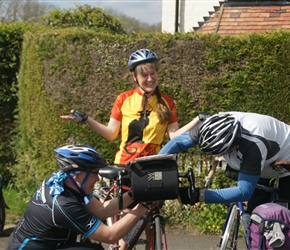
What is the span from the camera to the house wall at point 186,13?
16.1 meters

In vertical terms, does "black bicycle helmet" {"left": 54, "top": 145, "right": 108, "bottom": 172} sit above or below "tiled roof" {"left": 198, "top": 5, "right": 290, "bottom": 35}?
below

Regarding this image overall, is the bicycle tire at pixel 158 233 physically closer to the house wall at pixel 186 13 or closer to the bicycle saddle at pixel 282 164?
the bicycle saddle at pixel 282 164

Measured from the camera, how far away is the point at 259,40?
7684 mm

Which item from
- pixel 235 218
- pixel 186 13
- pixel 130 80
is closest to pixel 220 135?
pixel 235 218

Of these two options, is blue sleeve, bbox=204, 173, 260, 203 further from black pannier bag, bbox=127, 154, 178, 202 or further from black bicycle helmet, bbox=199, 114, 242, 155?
black pannier bag, bbox=127, 154, 178, 202

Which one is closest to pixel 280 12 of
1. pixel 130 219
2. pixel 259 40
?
pixel 259 40

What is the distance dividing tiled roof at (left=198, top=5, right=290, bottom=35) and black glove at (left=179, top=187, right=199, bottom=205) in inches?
331

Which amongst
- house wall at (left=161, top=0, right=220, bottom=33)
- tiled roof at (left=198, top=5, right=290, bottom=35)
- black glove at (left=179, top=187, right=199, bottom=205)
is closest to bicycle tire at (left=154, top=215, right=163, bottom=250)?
black glove at (left=179, top=187, right=199, bottom=205)

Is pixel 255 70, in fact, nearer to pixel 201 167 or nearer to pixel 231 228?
pixel 201 167

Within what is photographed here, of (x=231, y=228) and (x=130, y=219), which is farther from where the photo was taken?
(x=231, y=228)

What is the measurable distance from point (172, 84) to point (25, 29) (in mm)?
3065

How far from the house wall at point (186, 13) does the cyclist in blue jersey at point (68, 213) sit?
12093 mm

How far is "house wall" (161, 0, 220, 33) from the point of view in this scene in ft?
53.0

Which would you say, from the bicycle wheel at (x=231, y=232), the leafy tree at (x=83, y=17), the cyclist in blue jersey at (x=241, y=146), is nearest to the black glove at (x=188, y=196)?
the cyclist in blue jersey at (x=241, y=146)
